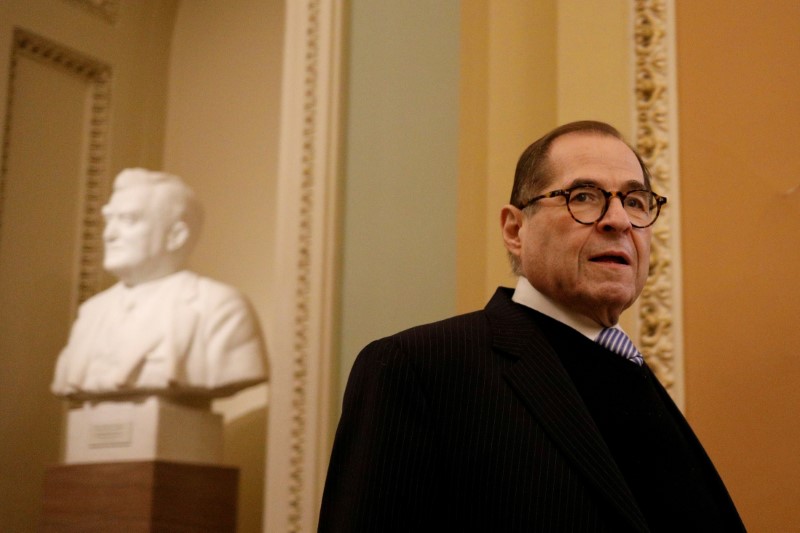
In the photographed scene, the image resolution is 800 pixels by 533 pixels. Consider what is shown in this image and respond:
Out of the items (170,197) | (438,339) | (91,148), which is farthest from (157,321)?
(438,339)

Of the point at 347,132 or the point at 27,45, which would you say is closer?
the point at 347,132

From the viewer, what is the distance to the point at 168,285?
3.31m

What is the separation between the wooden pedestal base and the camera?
9.44 ft

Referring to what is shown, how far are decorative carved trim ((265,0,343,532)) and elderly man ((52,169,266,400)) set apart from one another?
0.29 meters

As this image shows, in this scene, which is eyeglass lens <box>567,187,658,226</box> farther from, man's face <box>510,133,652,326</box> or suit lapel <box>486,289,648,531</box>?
suit lapel <box>486,289,648,531</box>

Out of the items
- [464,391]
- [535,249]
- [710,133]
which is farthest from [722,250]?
[464,391]

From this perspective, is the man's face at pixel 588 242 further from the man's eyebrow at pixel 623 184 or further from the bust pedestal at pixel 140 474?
the bust pedestal at pixel 140 474

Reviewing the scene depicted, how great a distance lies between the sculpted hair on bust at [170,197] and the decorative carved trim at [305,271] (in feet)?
1.83

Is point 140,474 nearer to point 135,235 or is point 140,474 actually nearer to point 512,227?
point 135,235

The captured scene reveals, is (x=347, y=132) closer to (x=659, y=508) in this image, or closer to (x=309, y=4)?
(x=309, y=4)

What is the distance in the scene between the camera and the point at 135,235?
10.9ft

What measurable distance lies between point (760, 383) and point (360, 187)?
1.26 metres

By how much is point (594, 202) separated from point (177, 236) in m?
2.14

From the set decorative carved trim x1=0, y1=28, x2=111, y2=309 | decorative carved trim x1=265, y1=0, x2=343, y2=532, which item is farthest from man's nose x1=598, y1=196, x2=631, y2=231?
decorative carved trim x1=0, y1=28, x2=111, y2=309
